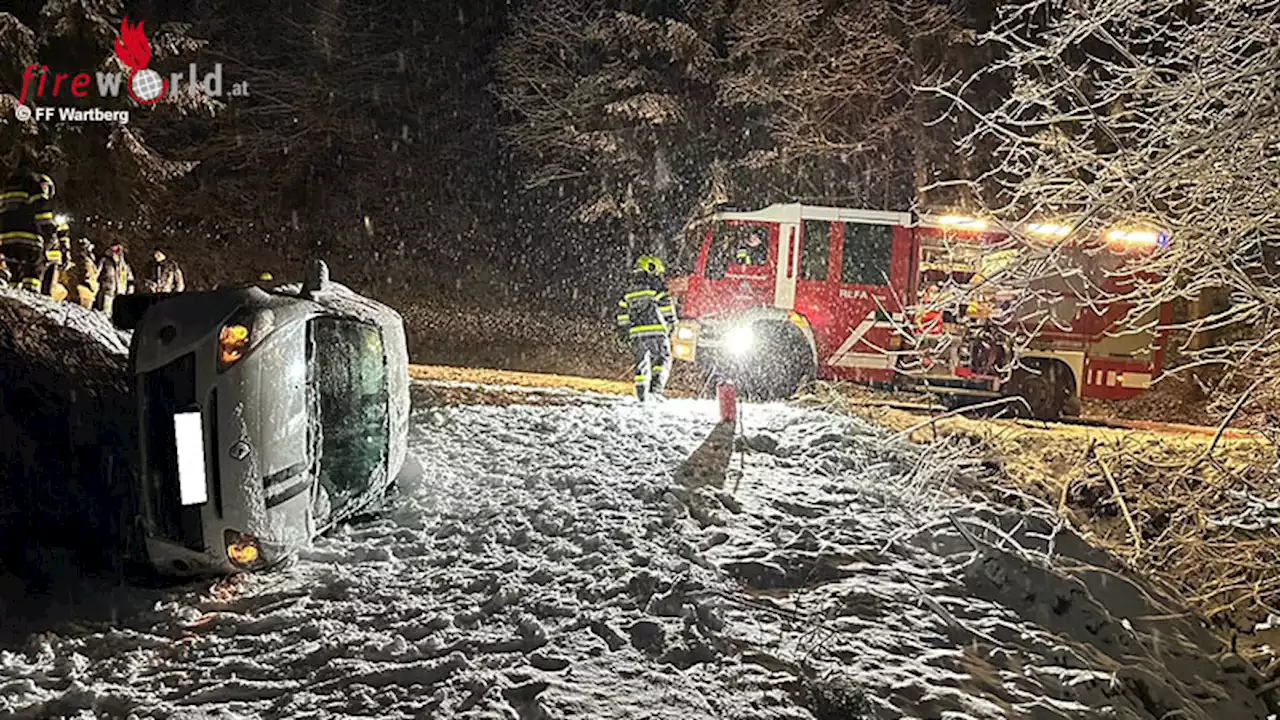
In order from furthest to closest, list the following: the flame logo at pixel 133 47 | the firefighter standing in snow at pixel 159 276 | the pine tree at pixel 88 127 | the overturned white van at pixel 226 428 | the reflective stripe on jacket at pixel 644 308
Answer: the flame logo at pixel 133 47
the pine tree at pixel 88 127
the firefighter standing in snow at pixel 159 276
the reflective stripe on jacket at pixel 644 308
the overturned white van at pixel 226 428

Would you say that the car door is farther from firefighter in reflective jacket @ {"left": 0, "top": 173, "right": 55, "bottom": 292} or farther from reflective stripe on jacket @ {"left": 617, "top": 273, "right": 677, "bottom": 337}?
firefighter in reflective jacket @ {"left": 0, "top": 173, "right": 55, "bottom": 292}

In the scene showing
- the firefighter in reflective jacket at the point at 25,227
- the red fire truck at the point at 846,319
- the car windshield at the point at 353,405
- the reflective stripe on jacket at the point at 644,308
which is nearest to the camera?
the car windshield at the point at 353,405

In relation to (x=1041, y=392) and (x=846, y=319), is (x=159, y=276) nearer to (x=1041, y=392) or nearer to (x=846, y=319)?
(x=846, y=319)

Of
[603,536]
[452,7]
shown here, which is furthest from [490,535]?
[452,7]

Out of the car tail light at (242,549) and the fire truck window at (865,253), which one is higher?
the fire truck window at (865,253)

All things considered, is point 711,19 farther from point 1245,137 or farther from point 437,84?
point 1245,137

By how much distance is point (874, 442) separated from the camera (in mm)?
7789

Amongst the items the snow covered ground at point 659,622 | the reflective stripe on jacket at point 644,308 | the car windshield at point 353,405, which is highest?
the reflective stripe on jacket at point 644,308

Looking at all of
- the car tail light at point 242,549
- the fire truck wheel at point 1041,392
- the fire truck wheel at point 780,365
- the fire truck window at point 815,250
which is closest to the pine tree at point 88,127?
the fire truck wheel at point 780,365

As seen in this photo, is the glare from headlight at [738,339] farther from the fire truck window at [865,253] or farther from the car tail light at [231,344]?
the car tail light at [231,344]

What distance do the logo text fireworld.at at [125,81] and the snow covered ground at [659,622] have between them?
47.0 ft

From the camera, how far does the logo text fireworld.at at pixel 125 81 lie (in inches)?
625

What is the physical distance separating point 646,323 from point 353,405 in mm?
4875

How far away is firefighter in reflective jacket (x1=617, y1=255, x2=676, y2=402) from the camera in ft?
33.0
